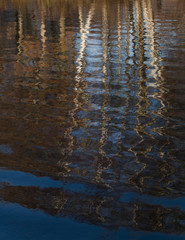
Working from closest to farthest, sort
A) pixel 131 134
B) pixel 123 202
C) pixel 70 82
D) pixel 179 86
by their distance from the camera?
pixel 123 202, pixel 131 134, pixel 179 86, pixel 70 82

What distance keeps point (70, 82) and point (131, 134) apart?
363 cm

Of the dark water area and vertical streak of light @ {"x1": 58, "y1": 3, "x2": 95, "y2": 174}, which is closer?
the dark water area

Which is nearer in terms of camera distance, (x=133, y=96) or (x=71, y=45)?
(x=133, y=96)

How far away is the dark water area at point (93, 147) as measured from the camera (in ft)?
12.6

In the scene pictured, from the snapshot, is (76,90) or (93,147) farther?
(76,90)

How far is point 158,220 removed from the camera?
150 inches

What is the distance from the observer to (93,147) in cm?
554

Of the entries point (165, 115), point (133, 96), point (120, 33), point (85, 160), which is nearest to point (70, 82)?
point (133, 96)

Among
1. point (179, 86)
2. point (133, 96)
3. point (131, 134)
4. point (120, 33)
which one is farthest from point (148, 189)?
point (120, 33)

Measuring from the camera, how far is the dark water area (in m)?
3.84

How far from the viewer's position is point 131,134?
19.6 feet

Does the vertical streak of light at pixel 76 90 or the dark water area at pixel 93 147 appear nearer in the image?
the dark water area at pixel 93 147

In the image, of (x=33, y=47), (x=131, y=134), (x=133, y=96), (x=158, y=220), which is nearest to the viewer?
(x=158, y=220)

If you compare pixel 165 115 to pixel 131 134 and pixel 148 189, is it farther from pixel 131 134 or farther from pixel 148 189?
pixel 148 189
